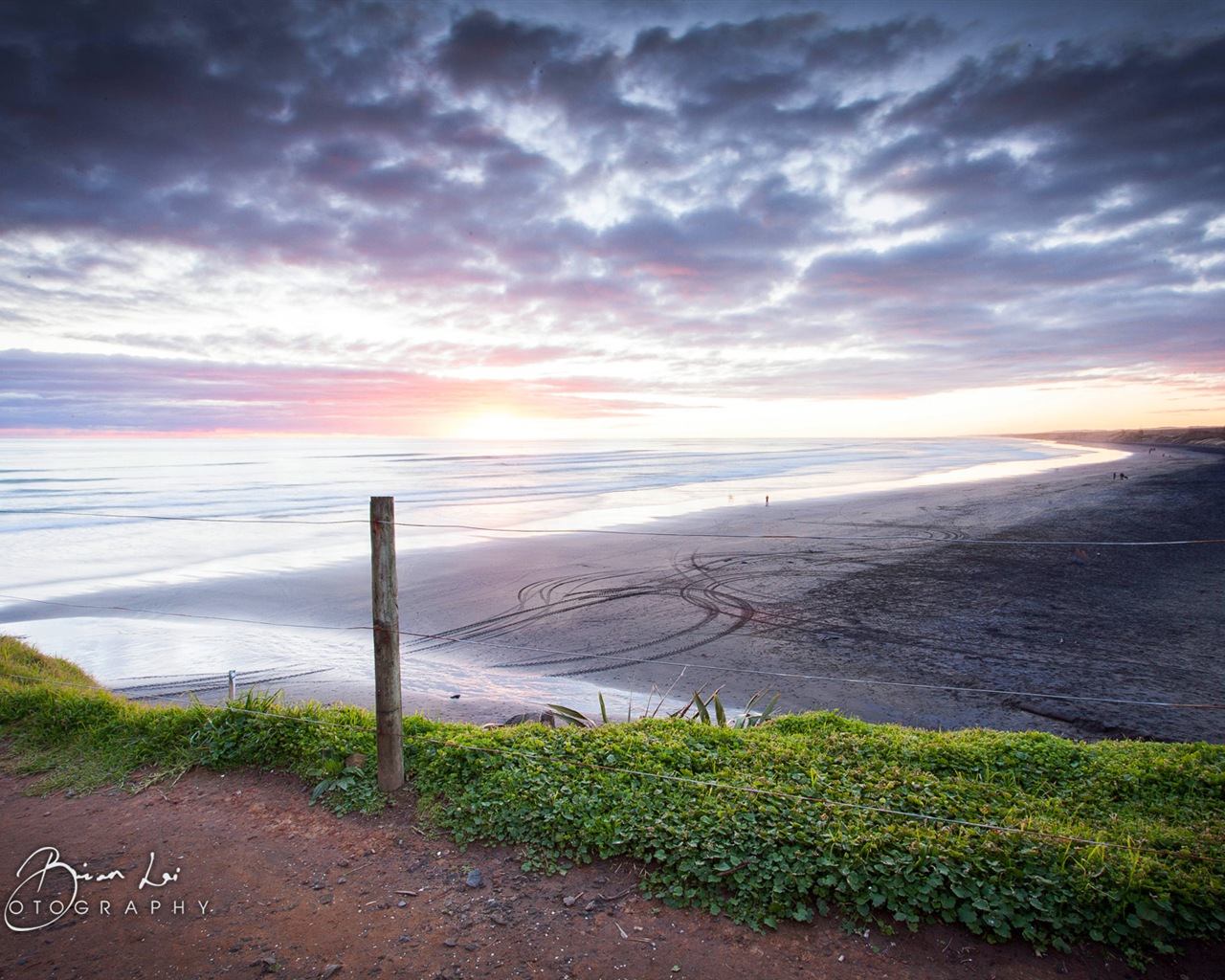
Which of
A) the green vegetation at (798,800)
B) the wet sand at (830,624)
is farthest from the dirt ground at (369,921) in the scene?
the wet sand at (830,624)

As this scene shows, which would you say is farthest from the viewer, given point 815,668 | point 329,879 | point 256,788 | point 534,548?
point 534,548

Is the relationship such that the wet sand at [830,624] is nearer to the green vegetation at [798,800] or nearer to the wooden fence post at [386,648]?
the green vegetation at [798,800]

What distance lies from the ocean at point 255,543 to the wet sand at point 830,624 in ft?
1.76

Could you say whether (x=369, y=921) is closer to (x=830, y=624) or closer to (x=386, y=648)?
(x=386, y=648)

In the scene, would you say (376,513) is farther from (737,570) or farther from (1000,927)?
(737,570)

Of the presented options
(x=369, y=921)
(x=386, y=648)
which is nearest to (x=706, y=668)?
(x=386, y=648)

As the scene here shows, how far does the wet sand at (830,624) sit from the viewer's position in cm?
747

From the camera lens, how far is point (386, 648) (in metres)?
4.59

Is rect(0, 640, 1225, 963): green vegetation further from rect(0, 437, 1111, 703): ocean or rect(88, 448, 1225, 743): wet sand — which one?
rect(0, 437, 1111, 703): ocean

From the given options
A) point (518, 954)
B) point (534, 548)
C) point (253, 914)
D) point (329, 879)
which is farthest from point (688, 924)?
point (534, 548)

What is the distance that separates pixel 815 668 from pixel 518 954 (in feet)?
19.5

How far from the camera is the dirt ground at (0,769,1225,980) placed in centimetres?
323

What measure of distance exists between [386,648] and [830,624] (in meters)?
7.54

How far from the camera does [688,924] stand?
11.4 feet
